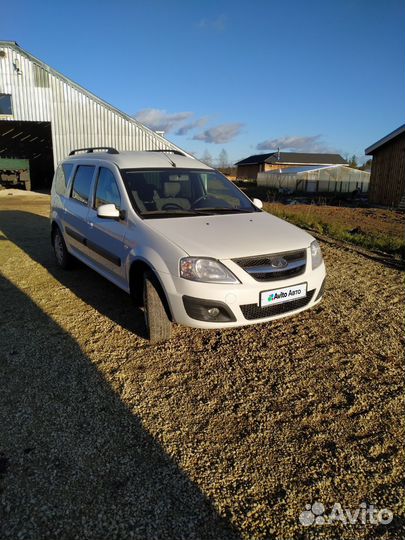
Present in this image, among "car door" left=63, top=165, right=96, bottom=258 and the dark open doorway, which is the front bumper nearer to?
"car door" left=63, top=165, right=96, bottom=258

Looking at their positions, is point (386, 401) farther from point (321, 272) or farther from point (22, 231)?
point (22, 231)

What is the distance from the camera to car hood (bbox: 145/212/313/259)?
325 cm

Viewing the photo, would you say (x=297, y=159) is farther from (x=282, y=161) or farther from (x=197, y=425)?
(x=197, y=425)

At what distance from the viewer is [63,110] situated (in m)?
18.8

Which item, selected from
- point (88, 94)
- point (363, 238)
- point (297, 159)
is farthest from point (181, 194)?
point (297, 159)

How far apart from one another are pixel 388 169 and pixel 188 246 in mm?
19252

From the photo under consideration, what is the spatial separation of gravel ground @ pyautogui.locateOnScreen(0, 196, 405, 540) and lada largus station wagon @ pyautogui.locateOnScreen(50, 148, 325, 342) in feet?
1.53

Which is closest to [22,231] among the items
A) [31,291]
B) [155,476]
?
[31,291]

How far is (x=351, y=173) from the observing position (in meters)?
42.8

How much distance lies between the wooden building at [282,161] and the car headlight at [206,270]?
6011cm

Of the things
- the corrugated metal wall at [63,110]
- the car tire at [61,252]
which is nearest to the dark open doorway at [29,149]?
the corrugated metal wall at [63,110]

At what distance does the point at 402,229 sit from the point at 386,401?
9914 mm

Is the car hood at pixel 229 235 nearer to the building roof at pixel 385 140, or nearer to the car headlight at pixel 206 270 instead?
the car headlight at pixel 206 270

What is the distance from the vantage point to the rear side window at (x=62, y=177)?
5802 mm
